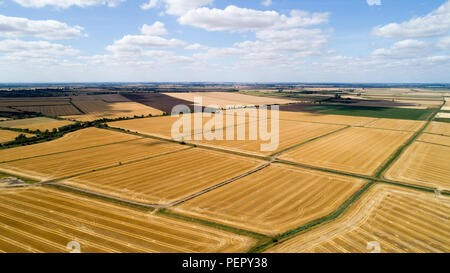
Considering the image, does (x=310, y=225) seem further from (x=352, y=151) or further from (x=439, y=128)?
(x=439, y=128)

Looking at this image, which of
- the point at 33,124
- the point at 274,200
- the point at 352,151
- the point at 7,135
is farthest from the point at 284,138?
the point at 33,124

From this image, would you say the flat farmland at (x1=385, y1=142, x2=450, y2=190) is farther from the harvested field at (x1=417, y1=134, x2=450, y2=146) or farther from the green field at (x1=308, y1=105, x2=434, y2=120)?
the green field at (x1=308, y1=105, x2=434, y2=120)

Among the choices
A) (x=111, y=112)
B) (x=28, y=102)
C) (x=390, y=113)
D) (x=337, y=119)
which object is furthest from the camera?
(x=28, y=102)

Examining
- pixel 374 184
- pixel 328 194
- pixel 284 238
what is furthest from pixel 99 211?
pixel 374 184

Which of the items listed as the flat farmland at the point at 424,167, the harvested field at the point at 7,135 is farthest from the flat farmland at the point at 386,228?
the harvested field at the point at 7,135

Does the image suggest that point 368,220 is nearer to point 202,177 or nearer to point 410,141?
point 202,177

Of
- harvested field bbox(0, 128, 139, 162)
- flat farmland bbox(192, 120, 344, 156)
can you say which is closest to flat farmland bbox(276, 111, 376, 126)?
flat farmland bbox(192, 120, 344, 156)
